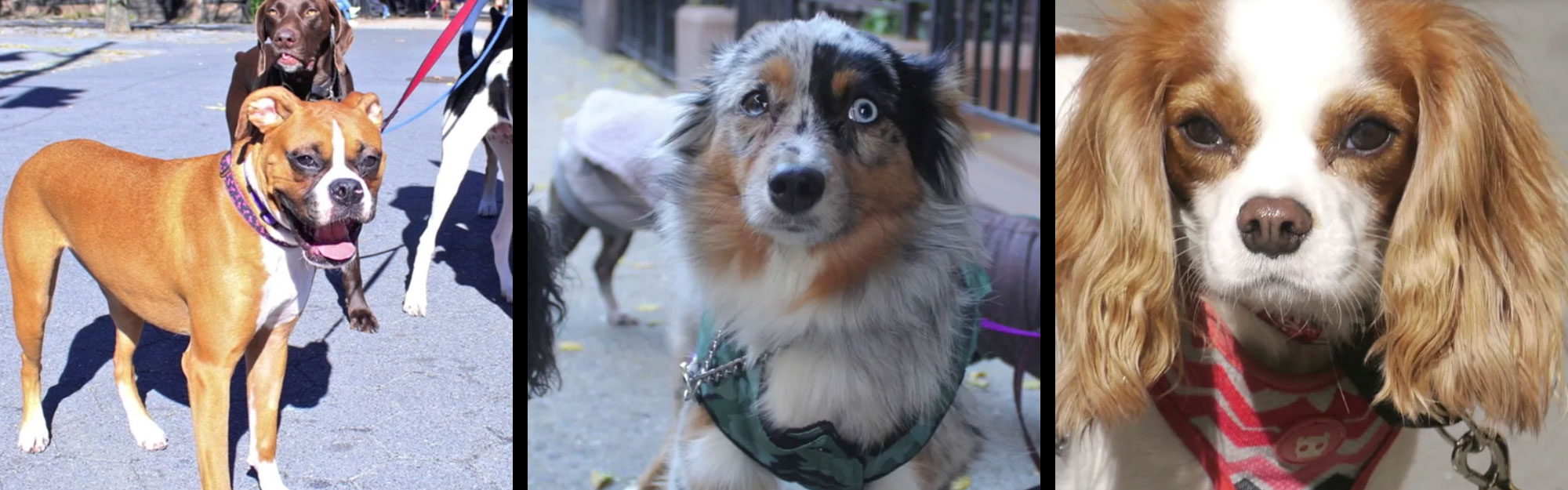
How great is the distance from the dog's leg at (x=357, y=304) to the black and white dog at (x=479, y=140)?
58 millimetres

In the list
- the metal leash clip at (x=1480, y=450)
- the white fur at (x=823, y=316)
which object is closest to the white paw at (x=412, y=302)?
the white fur at (x=823, y=316)

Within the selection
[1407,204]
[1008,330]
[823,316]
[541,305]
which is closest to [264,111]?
[541,305]

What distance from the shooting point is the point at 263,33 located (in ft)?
6.13

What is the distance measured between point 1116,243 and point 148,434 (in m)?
1.51

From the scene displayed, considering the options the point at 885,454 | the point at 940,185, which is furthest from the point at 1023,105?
the point at 885,454

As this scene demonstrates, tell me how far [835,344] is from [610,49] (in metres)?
0.58

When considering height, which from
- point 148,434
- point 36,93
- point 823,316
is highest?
point 36,93

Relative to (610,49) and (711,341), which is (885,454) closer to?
(711,341)

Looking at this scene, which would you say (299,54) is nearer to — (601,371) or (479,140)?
(479,140)

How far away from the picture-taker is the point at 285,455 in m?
1.96

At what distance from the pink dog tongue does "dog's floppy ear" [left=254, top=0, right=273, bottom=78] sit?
28 centimetres

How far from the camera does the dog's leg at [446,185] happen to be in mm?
2002

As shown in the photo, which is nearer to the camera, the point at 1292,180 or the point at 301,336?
the point at 1292,180

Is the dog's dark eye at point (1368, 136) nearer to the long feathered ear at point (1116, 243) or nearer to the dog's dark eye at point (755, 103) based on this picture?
the long feathered ear at point (1116, 243)
